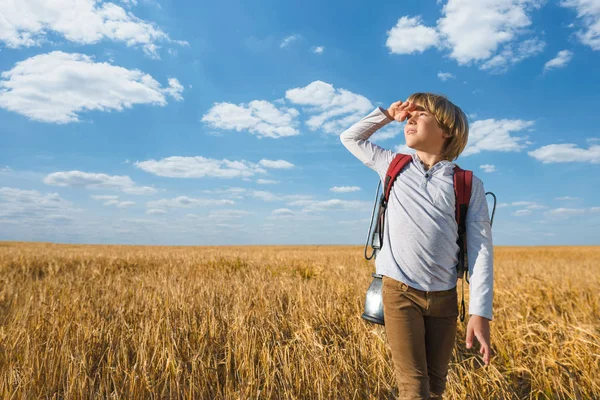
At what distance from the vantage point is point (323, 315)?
447cm

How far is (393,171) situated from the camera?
7.25 ft

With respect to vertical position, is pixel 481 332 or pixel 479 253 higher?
pixel 479 253

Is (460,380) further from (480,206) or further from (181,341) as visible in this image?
(181,341)

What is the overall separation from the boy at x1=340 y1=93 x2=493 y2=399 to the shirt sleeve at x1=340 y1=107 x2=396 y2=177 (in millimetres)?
163

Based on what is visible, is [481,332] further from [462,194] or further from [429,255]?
[462,194]

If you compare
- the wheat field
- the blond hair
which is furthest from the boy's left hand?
the wheat field

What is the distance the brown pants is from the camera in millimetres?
1843

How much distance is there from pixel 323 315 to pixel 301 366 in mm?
1319

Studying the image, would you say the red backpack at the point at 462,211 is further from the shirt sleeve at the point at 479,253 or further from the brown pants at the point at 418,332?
the brown pants at the point at 418,332

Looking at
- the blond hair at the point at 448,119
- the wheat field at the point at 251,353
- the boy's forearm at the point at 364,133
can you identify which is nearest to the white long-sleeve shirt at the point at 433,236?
the blond hair at the point at 448,119

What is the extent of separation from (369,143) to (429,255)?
0.83m

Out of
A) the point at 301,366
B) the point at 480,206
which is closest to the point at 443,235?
the point at 480,206

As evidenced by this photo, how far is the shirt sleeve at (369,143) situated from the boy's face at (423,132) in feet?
0.68

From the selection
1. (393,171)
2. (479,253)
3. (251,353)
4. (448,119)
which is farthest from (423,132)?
(251,353)
